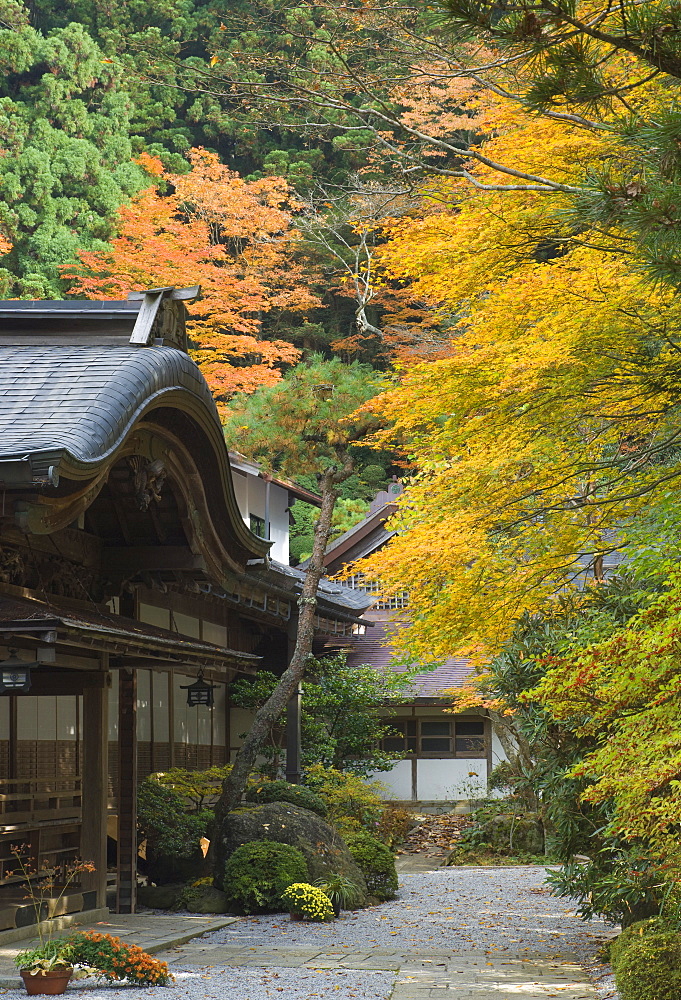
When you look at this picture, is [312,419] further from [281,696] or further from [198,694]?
[198,694]

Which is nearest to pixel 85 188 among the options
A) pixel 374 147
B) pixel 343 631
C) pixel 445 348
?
pixel 445 348

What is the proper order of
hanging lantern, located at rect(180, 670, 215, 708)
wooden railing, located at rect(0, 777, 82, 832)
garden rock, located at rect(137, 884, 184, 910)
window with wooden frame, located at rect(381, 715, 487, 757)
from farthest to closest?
window with wooden frame, located at rect(381, 715, 487, 757), hanging lantern, located at rect(180, 670, 215, 708), garden rock, located at rect(137, 884, 184, 910), wooden railing, located at rect(0, 777, 82, 832)

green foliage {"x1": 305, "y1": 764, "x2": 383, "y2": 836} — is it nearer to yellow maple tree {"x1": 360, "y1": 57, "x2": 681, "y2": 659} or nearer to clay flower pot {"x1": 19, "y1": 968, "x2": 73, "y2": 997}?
yellow maple tree {"x1": 360, "y1": 57, "x2": 681, "y2": 659}

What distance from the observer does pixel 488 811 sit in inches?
888

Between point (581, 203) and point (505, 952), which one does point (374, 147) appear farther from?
point (505, 952)

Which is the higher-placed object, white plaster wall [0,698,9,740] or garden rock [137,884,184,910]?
white plaster wall [0,698,9,740]

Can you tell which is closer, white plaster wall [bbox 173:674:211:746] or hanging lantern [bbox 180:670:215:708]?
hanging lantern [bbox 180:670:215:708]

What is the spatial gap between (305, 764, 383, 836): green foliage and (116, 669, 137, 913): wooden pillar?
437 centimetres

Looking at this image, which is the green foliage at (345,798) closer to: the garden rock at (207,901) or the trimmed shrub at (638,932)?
the garden rock at (207,901)

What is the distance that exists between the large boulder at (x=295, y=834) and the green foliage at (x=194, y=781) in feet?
4.06

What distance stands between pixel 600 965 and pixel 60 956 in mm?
4921

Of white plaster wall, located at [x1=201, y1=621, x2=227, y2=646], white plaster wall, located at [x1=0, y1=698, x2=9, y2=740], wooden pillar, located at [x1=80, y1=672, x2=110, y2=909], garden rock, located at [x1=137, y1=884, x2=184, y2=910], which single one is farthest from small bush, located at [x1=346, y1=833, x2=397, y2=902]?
white plaster wall, located at [x1=0, y1=698, x2=9, y2=740]

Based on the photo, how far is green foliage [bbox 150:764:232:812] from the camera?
15.1 metres

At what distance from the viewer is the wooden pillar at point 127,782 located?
1286 centimetres
